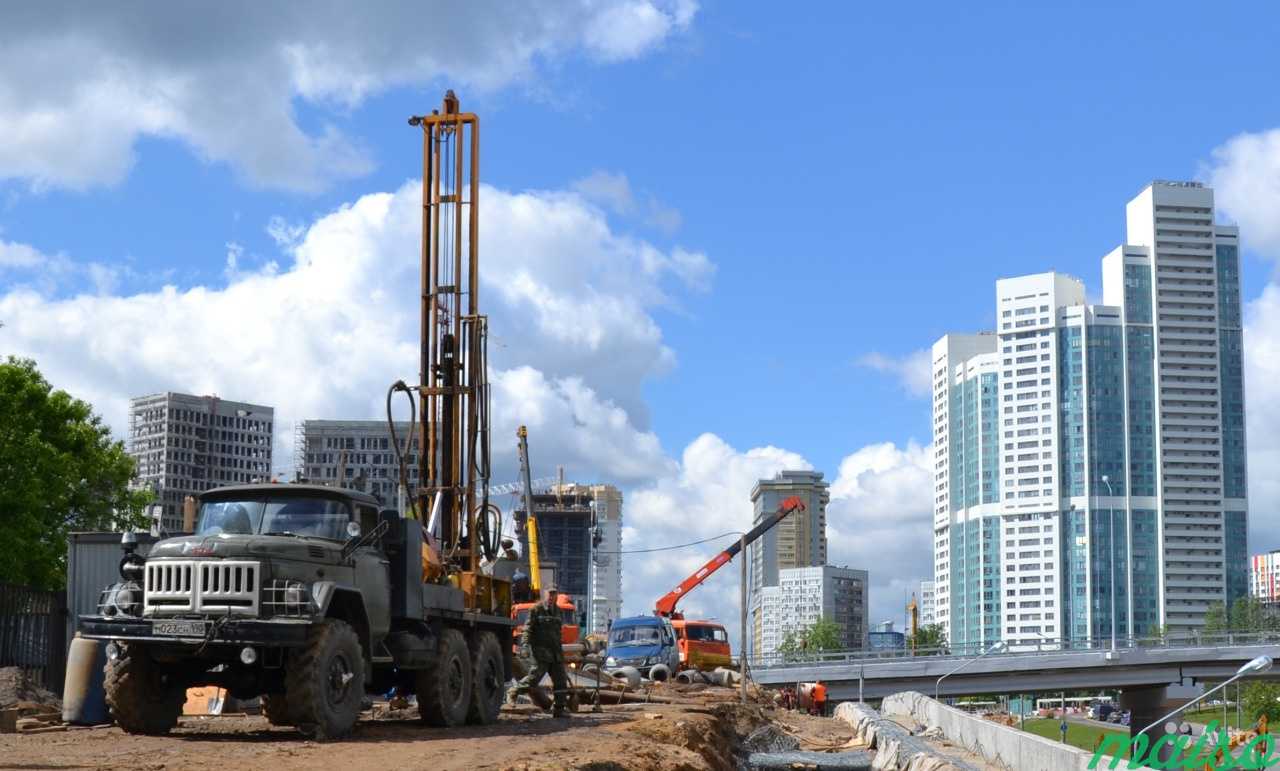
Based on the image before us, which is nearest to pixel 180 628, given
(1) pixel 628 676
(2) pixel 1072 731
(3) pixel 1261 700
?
(1) pixel 628 676

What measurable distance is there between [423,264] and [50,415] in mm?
27744

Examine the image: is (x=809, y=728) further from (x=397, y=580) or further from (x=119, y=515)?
(x=119, y=515)

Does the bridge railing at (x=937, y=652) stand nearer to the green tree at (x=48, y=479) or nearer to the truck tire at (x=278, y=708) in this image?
the green tree at (x=48, y=479)

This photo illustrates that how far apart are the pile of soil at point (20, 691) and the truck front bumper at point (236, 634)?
7.73 metres

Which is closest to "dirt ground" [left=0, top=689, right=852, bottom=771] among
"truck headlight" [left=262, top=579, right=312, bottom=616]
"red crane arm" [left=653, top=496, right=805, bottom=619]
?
"truck headlight" [left=262, top=579, right=312, bottom=616]

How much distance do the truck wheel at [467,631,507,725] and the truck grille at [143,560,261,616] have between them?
543cm

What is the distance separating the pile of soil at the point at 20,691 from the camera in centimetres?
2453

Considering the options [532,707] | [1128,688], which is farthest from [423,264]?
[1128,688]

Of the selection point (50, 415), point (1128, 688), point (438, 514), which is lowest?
point (1128, 688)

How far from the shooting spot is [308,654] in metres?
17.3

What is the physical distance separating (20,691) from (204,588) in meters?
9.45

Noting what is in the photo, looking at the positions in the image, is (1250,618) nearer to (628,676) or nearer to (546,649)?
(628,676)

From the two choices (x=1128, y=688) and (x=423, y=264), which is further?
(x=1128, y=688)

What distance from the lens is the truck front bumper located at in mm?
17188
